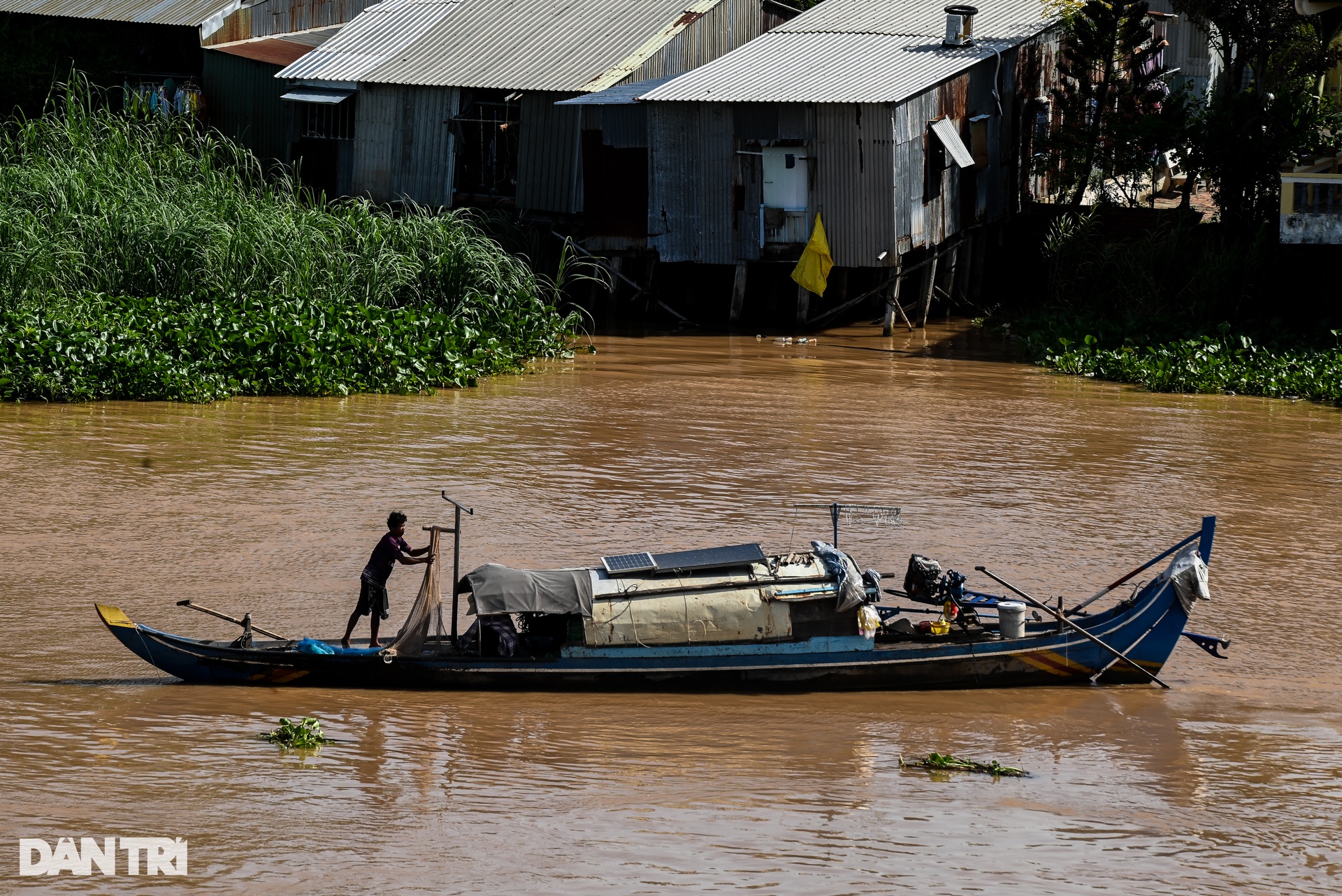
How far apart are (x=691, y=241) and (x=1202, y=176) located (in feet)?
25.8

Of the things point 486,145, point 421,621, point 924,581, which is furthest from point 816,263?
point 421,621

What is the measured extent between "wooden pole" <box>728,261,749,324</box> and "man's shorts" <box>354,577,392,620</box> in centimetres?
1470

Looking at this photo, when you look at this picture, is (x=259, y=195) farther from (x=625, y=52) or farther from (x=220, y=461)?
(x=220, y=461)

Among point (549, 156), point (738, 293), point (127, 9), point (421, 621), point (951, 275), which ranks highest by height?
point (127, 9)

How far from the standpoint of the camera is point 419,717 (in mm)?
9891

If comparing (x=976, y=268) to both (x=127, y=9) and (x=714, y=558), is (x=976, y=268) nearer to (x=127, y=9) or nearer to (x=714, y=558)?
(x=127, y=9)

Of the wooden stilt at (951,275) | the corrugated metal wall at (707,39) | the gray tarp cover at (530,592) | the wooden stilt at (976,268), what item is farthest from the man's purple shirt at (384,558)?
the wooden stilt at (976,268)

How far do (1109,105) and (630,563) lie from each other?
17.7 meters

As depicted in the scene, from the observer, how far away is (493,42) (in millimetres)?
26844

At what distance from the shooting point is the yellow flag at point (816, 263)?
939 inches

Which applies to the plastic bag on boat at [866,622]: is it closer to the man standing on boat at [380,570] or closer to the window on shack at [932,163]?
the man standing on boat at [380,570]

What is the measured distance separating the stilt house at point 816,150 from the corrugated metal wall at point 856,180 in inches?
0.7

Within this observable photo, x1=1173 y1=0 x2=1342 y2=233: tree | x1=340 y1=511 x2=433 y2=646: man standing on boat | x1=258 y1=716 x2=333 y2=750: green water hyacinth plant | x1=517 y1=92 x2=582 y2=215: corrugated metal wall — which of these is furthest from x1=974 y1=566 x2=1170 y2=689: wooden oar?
x1=517 y1=92 x2=582 y2=215: corrugated metal wall

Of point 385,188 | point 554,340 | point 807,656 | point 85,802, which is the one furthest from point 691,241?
point 85,802
